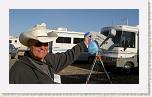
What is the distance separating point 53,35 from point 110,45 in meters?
2.17

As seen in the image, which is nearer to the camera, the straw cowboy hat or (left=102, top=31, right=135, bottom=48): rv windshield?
the straw cowboy hat

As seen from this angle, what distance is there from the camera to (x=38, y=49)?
9.38 feet

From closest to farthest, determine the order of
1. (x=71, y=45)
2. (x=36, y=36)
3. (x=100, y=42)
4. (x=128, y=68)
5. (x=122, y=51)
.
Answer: (x=36, y=36), (x=100, y=42), (x=128, y=68), (x=122, y=51), (x=71, y=45)

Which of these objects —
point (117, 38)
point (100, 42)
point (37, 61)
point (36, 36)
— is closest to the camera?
point (37, 61)

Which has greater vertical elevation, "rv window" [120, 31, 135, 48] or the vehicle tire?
"rv window" [120, 31, 135, 48]

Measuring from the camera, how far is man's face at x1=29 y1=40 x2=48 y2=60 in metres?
2.80

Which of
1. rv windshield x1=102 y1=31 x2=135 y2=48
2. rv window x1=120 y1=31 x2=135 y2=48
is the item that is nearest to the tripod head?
rv windshield x1=102 y1=31 x2=135 y2=48

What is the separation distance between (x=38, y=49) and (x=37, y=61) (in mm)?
135

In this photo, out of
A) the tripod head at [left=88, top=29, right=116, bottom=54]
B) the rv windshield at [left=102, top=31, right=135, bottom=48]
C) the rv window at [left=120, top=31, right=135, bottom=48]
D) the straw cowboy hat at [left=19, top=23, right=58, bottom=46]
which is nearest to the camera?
the straw cowboy hat at [left=19, top=23, right=58, bottom=46]

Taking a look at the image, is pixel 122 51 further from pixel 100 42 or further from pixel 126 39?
pixel 100 42

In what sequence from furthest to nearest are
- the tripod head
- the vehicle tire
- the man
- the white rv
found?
1. the white rv
2. the vehicle tire
3. the tripod head
4. the man

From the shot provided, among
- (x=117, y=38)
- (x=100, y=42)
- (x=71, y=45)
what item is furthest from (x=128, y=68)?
(x=71, y=45)

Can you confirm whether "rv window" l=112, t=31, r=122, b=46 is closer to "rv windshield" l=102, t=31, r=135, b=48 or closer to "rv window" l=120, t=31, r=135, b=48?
"rv windshield" l=102, t=31, r=135, b=48

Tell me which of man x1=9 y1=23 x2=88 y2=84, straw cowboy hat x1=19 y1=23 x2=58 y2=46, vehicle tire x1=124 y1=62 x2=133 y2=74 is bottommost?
vehicle tire x1=124 y1=62 x2=133 y2=74
